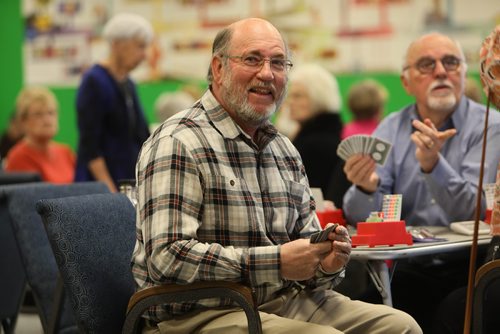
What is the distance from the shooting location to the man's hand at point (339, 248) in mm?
2488

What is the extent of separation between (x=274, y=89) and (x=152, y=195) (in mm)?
571

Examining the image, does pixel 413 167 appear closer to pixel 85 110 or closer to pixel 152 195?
pixel 152 195

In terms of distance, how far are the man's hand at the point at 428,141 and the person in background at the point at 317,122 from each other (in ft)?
4.15

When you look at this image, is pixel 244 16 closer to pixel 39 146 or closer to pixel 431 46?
pixel 39 146

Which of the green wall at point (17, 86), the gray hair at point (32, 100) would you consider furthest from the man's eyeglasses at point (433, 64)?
the green wall at point (17, 86)

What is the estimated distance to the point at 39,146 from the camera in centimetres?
649

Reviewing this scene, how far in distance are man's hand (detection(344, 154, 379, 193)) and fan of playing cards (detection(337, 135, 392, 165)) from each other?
4 centimetres

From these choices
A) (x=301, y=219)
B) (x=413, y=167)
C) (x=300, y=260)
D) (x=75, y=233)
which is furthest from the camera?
(x=413, y=167)

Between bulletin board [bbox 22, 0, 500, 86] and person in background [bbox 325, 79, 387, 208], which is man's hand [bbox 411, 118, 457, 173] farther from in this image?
bulletin board [bbox 22, 0, 500, 86]

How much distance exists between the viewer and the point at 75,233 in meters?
2.67

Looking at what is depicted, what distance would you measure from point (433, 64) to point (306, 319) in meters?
1.55

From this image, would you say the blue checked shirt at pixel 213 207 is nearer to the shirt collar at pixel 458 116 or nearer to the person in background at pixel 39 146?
the shirt collar at pixel 458 116

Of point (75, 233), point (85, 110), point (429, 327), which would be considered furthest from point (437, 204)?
point (85, 110)

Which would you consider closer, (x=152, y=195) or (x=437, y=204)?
(x=152, y=195)
